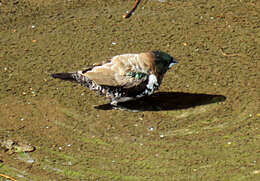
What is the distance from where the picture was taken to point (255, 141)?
6113 millimetres

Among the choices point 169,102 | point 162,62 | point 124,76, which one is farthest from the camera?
point 169,102

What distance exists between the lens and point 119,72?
6.50 m

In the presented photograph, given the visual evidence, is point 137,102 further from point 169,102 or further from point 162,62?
point 162,62

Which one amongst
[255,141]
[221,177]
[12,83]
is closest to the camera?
[221,177]

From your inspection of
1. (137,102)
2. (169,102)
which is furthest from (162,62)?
(137,102)

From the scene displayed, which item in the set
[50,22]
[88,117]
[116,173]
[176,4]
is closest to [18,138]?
[88,117]

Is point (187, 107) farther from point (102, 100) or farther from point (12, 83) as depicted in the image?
point (12, 83)

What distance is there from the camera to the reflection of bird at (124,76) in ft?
21.3

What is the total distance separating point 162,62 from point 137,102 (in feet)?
2.27

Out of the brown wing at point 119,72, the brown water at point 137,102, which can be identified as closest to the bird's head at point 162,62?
the brown wing at point 119,72

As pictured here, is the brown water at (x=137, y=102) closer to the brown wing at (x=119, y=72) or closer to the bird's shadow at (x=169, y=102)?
the bird's shadow at (x=169, y=102)

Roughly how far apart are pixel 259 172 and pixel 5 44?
14.3 feet

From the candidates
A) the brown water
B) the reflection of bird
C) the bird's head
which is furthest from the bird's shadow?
the bird's head

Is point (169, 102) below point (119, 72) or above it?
below
